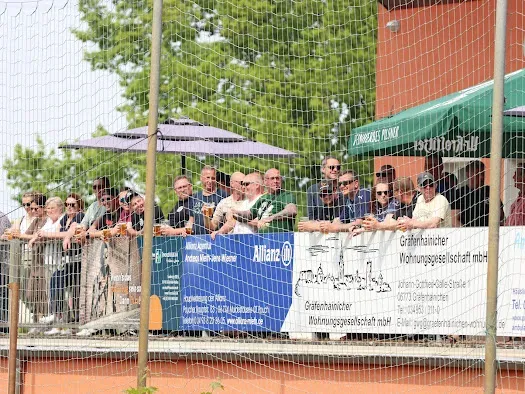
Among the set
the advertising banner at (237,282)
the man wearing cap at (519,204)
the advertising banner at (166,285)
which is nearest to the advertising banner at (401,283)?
the advertising banner at (237,282)

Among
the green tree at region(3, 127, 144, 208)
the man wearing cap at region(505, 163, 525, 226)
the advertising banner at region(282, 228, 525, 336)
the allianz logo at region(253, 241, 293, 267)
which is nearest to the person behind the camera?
the advertising banner at region(282, 228, 525, 336)

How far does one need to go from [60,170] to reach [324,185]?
8.40ft

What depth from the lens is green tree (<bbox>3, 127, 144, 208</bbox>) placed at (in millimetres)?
12055

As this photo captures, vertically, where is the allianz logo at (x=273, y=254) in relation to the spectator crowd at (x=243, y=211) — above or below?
below

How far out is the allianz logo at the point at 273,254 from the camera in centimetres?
1158

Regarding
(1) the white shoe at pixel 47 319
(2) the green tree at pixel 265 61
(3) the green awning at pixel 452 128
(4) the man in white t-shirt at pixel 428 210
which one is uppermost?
(2) the green tree at pixel 265 61

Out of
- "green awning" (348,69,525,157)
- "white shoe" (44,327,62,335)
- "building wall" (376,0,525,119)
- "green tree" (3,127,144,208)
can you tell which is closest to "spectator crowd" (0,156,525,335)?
"white shoe" (44,327,62,335)

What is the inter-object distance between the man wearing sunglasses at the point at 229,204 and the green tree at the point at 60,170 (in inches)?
34.4

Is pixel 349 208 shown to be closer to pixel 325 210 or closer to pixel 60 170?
pixel 325 210

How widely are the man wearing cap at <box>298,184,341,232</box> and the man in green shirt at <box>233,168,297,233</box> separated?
1.31 feet

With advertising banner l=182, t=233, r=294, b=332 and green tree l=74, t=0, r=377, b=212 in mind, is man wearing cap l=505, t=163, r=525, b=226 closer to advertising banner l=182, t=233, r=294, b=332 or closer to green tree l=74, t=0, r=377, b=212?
green tree l=74, t=0, r=377, b=212

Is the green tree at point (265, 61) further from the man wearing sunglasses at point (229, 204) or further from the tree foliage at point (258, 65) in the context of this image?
the man wearing sunglasses at point (229, 204)

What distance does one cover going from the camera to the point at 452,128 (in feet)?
37.5

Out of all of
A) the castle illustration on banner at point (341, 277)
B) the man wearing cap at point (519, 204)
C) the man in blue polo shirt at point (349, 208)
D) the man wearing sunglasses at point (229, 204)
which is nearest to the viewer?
the man wearing cap at point (519, 204)
